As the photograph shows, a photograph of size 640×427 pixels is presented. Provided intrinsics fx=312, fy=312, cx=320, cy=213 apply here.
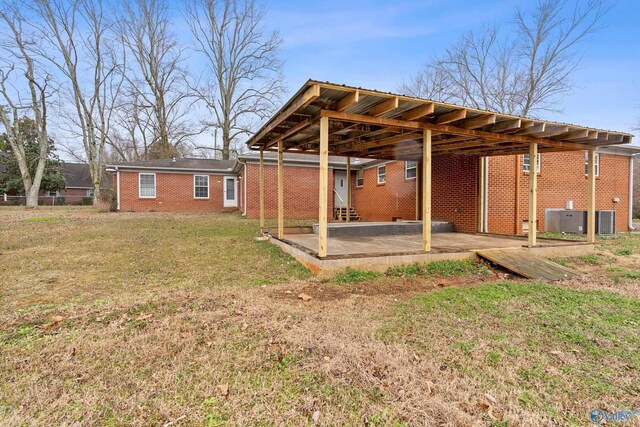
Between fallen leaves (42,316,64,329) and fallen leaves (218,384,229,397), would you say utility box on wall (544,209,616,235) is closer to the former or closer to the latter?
fallen leaves (218,384,229,397)

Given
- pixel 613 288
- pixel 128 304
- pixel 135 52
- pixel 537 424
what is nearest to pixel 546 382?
pixel 537 424

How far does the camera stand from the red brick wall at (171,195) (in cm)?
1847

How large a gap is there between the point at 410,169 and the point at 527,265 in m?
6.86

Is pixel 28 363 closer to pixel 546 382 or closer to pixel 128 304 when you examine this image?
pixel 128 304

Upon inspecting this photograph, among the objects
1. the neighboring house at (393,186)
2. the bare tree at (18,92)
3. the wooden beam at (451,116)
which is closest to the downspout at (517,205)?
the neighboring house at (393,186)

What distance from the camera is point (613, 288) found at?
459cm

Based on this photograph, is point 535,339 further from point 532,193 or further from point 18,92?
point 18,92

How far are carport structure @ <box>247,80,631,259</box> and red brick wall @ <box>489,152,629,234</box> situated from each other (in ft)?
3.82

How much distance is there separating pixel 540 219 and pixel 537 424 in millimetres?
10882

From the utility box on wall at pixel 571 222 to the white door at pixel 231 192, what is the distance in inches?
643

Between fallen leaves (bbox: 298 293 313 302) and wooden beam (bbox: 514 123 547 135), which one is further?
wooden beam (bbox: 514 123 547 135)

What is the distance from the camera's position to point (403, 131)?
6445 millimetres

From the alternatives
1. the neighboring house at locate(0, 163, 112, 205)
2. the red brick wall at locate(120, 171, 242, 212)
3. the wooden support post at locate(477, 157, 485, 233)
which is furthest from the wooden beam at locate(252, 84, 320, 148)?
the neighboring house at locate(0, 163, 112, 205)

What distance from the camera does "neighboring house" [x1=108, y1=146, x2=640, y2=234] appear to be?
31.3 ft
